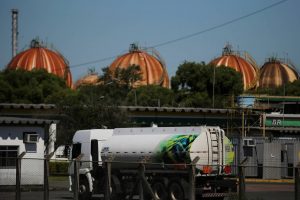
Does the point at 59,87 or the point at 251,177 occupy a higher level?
the point at 59,87

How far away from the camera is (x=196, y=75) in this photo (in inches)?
4080

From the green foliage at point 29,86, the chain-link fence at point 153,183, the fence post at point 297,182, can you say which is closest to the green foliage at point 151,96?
the green foliage at point 29,86

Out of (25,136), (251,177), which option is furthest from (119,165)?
(251,177)

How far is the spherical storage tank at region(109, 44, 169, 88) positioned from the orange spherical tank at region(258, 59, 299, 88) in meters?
19.3

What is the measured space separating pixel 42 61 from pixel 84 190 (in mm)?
106183

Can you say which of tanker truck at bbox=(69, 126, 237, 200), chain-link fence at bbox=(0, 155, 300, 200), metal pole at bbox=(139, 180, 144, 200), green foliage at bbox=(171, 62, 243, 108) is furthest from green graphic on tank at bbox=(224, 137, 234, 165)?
green foliage at bbox=(171, 62, 243, 108)

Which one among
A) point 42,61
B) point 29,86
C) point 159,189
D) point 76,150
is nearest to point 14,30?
point 42,61

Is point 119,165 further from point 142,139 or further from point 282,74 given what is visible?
point 282,74

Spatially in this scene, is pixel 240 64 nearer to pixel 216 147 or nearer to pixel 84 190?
pixel 84 190

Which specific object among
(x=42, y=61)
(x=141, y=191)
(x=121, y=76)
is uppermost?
(x=42, y=61)

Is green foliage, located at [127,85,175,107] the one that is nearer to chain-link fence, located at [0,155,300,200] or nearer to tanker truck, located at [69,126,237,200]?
tanker truck, located at [69,126,237,200]

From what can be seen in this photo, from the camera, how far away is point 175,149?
90.4 ft

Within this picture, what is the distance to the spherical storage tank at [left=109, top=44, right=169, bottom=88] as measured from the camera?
13738 centimetres

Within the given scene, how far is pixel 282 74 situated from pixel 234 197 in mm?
120121
